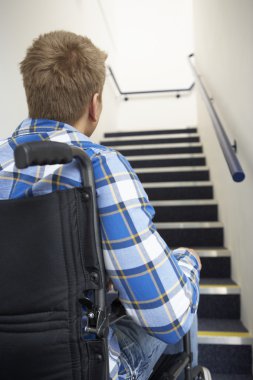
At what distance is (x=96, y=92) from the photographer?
2.96 ft

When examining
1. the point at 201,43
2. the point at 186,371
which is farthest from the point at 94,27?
the point at 186,371

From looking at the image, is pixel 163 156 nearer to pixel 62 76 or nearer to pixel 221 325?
pixel 221 325

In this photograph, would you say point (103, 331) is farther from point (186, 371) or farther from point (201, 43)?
point (201, 43)

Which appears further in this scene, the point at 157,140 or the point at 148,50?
the point at 148,50

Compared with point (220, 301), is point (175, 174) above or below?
above

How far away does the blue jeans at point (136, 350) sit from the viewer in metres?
0.97

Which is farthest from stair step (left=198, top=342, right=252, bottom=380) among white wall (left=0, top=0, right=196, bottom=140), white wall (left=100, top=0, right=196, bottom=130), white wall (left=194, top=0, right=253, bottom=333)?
white wall (left=100, top=0, right=196, bottom=130)

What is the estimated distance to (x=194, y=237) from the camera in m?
2.95

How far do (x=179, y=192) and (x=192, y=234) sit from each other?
21.8 inches

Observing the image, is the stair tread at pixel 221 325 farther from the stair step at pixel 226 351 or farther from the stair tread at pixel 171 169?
the stair tread at pixel 171 169

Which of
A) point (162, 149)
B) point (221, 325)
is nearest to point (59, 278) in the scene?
point (221, 325)

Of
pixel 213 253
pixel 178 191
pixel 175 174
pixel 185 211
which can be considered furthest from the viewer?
pixel 175 174

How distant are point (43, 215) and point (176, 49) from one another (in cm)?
567

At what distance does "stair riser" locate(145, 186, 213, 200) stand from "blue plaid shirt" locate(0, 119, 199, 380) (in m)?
2.57
